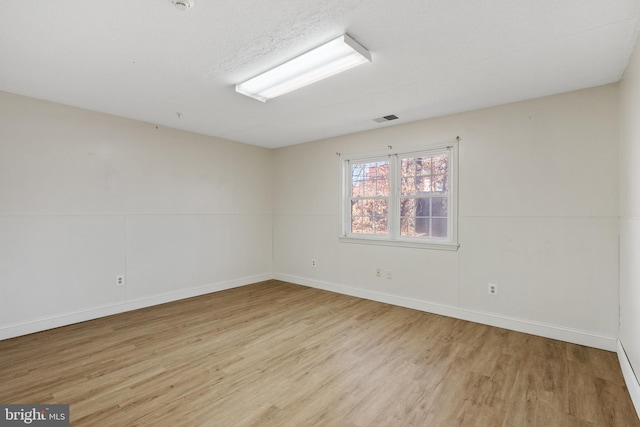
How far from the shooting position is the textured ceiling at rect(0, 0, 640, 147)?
5.92ft

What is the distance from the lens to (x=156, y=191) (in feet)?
14.0

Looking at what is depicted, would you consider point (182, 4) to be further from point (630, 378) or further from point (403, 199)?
point (630, 378)

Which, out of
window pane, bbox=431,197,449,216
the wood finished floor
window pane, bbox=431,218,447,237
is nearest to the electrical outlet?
the wood finished floor

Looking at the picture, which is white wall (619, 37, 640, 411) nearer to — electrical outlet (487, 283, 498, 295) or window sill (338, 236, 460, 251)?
electrical outlet (487, 283, 498, 295)

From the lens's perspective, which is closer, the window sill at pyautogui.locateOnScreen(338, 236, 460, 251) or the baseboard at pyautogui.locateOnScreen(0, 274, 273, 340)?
the baseboard at pyautogui.locateOnScreen(0, 274, 273, 340)

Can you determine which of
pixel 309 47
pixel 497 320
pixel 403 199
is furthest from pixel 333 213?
pixel 309 47

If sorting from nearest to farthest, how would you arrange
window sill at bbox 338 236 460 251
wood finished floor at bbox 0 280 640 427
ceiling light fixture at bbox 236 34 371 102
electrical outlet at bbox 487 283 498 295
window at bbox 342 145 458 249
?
wood finished floor at bbox 0 280 640 427 < ceiling light fixture at bbox 236 34 371 102 < electrical outlet at bbox 487 283 498 295 < window sill at bbox 338 236 460 251 < window at bbox 342 145 458 249

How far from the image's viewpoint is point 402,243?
421 centimetres

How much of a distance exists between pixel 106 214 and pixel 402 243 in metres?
3.93

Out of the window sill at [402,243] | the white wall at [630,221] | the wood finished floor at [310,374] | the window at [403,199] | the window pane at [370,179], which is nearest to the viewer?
the wood finished floor at [310,374]

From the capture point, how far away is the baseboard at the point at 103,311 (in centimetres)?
316

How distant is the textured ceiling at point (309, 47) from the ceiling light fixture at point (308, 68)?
0.25ft

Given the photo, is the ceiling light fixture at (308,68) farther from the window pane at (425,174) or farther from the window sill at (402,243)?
the window sill at (402,243)

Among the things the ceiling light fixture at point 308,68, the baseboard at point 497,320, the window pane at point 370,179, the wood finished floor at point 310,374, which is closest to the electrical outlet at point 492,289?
the baseboard at point 497,320
